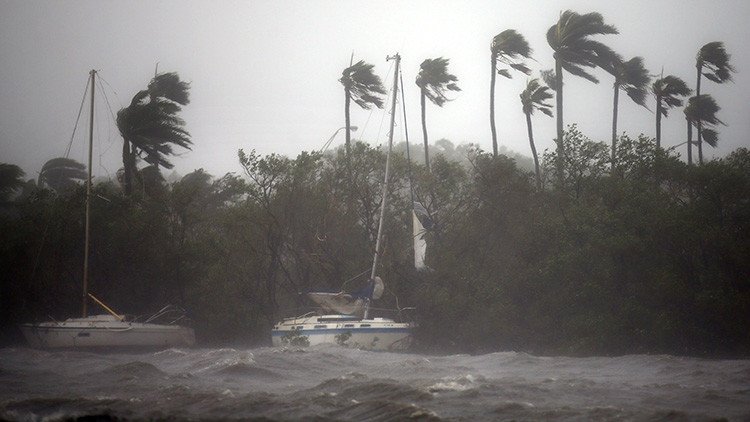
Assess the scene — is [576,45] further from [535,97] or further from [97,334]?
[97,334]

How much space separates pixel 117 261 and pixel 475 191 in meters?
16.0

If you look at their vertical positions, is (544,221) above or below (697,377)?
above

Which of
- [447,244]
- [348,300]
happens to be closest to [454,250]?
[447,244]

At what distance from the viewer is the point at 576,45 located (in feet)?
129

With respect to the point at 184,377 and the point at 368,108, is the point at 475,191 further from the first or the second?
the point at 184,377

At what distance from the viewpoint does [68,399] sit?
14.8 metres

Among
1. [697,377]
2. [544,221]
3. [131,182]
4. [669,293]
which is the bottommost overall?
[697,377]

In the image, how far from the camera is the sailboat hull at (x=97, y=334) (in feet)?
88.8

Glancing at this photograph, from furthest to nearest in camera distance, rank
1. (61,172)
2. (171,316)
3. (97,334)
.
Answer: (61,172) < (171,316) < (97,334)

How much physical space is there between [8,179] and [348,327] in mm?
24956

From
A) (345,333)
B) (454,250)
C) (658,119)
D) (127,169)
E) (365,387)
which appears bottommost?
(365,387)

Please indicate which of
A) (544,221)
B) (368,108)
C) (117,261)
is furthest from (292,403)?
(368,108)

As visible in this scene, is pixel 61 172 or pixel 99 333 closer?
pixel 99 333

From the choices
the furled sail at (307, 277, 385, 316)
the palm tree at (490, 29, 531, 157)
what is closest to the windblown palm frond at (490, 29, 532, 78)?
the palm tree at (490, 29, 531, 157)
